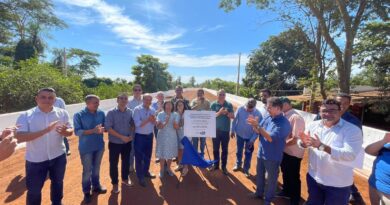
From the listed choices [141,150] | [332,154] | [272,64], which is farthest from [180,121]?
[272,64]

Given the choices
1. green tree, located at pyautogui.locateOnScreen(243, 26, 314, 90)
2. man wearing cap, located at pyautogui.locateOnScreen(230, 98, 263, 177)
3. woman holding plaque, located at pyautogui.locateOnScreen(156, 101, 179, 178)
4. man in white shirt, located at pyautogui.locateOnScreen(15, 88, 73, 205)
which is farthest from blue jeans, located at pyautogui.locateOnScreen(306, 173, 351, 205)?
green tree, located at pyautogui.locateOnScreen(243, 26, 314, 90)

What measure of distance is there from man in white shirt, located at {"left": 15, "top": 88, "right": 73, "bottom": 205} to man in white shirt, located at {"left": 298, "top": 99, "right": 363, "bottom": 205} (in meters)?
3.43

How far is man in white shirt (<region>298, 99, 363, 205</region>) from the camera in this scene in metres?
2.86

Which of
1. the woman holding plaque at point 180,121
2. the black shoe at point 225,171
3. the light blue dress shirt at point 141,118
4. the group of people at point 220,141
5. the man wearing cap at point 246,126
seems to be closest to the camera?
the group of people at point 220,141

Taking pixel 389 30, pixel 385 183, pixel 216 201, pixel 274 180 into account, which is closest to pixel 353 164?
pixel 385 183

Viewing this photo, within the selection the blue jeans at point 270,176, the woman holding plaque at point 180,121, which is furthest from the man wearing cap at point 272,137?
the woman holding plaque at point 180,121

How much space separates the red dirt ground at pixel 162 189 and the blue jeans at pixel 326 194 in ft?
5.26

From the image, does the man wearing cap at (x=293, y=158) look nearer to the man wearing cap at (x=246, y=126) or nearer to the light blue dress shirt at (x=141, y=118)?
the man wearing cap at (x=246, y=126)

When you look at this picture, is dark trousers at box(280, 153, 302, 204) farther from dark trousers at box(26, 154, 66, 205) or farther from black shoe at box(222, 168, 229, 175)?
dark trousers at box(26, 154, 66, 205)

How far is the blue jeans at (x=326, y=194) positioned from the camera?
9.88 ft

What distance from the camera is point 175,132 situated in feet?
18.5

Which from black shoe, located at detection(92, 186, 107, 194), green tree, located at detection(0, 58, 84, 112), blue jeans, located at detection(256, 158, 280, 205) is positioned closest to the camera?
blue jeans, located at detection(256, 158, 280, 205)

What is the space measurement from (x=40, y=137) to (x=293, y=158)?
4.03 meters

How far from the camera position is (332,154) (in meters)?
2.86
